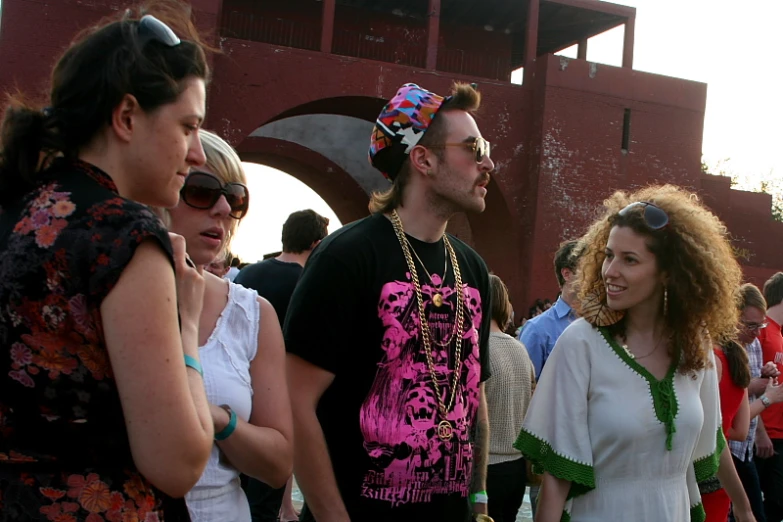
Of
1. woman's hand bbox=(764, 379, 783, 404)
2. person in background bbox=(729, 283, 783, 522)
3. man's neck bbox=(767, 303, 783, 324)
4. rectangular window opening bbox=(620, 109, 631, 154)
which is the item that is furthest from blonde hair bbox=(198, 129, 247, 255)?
rectangular window opening bbox=(620, 109, 631, 154)

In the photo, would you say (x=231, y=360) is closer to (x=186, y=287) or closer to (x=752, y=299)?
(x=186, y=287)

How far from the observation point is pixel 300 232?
5.84 m

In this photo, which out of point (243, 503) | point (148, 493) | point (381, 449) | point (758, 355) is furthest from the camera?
point (758, 355)

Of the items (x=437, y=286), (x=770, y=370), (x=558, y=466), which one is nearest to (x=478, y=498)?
(x=558, y=466)

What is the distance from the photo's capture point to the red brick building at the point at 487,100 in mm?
15922

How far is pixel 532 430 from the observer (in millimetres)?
3234

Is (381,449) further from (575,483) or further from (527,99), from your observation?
(527,99)

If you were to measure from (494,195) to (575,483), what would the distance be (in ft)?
49.6

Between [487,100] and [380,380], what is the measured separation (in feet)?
50.3

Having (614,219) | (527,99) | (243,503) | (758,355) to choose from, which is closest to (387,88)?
(527,99)

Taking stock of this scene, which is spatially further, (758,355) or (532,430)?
(758,355)

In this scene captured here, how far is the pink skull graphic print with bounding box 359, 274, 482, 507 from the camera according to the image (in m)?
2.73

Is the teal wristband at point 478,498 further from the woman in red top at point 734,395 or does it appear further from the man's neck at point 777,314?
the man's neck at point 777,314

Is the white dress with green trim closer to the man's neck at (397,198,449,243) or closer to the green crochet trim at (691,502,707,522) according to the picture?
the green crochet trim at (691,502,707,522)
